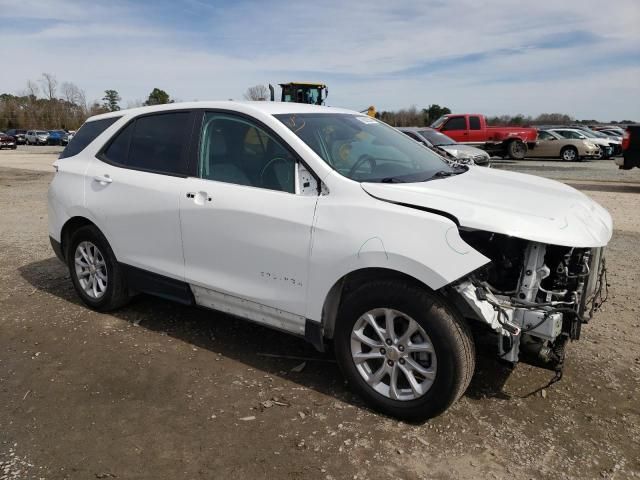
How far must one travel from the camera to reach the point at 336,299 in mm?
3230

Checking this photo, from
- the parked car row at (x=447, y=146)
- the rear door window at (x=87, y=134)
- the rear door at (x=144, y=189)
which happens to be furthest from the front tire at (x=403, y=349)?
the parked car row at (x=447, y=146)

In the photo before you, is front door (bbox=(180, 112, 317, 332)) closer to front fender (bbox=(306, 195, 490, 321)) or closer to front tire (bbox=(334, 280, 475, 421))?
front fender (bbox=(306, 195, 490, 321))

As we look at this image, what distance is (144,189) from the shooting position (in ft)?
13.3

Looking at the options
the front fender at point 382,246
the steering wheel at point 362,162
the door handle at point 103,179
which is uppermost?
the steering wheel at point 362,162

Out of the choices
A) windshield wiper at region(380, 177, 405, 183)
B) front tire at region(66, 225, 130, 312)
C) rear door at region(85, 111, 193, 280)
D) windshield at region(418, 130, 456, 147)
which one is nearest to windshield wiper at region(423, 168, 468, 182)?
windshield wiper at region(380, 177, 405, 183)

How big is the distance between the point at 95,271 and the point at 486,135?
20278mm

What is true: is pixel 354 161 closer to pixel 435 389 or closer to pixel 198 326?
pixel 435 389

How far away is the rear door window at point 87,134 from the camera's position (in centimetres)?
463

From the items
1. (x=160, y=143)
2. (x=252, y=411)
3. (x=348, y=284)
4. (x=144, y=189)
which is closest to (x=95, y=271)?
(x=144, y=189)

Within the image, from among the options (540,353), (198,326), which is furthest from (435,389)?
(198,326)

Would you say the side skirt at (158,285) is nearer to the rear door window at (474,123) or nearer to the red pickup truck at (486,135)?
the red pickup truck at (486,135)

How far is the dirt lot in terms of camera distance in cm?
272

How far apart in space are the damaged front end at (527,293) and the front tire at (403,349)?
0.58 feet

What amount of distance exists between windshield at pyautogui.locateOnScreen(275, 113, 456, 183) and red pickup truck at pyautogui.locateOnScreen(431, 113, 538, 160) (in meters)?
18.4
